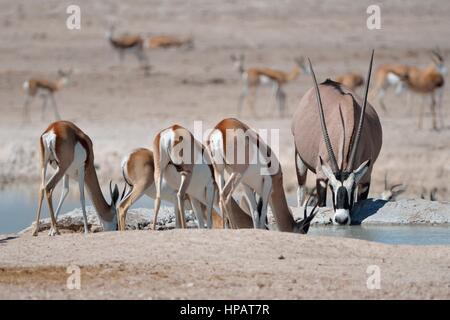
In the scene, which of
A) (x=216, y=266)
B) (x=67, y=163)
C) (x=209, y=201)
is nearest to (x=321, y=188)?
(x=209, y=201)

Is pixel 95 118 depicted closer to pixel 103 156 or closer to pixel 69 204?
pixel 103 156

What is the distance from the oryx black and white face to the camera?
373 inches

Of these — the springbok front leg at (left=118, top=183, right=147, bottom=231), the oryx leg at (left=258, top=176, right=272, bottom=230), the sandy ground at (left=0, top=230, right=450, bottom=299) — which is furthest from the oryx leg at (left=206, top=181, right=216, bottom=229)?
the sandy ground at (left=0, top=230, right=450, bottom=299)

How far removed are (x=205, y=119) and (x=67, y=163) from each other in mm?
9593

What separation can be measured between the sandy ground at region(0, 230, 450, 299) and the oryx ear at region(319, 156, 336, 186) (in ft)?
5.04

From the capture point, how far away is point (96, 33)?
27.4 metres

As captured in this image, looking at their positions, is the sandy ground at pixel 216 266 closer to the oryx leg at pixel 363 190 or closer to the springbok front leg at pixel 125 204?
the springbok front leg at pixel 125 204

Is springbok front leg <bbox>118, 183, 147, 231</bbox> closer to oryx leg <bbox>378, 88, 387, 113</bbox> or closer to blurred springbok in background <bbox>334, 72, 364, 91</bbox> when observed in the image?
oryx leg <bbox>378, 88, 387, 113</bbox>

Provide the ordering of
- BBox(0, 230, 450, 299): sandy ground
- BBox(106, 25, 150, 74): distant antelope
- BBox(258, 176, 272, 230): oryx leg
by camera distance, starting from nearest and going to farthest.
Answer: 1. BBox(0, 230, 450, 299): sandy ground
2. BBox(258, 176, 272, 230): oryx leg
3. BBox(106, 25, 150, 74): distant antelope

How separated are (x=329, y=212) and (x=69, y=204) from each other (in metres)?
3.60

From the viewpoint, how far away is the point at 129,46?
2548 centimetres

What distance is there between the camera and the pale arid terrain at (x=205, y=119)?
23.2 feet

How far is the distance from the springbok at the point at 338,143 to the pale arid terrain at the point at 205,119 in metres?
1.47

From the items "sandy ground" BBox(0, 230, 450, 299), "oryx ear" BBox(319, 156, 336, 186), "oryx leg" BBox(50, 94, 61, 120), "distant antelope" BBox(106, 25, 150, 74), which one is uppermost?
"distant antelope" BBox(106, 25, 150, 74)
